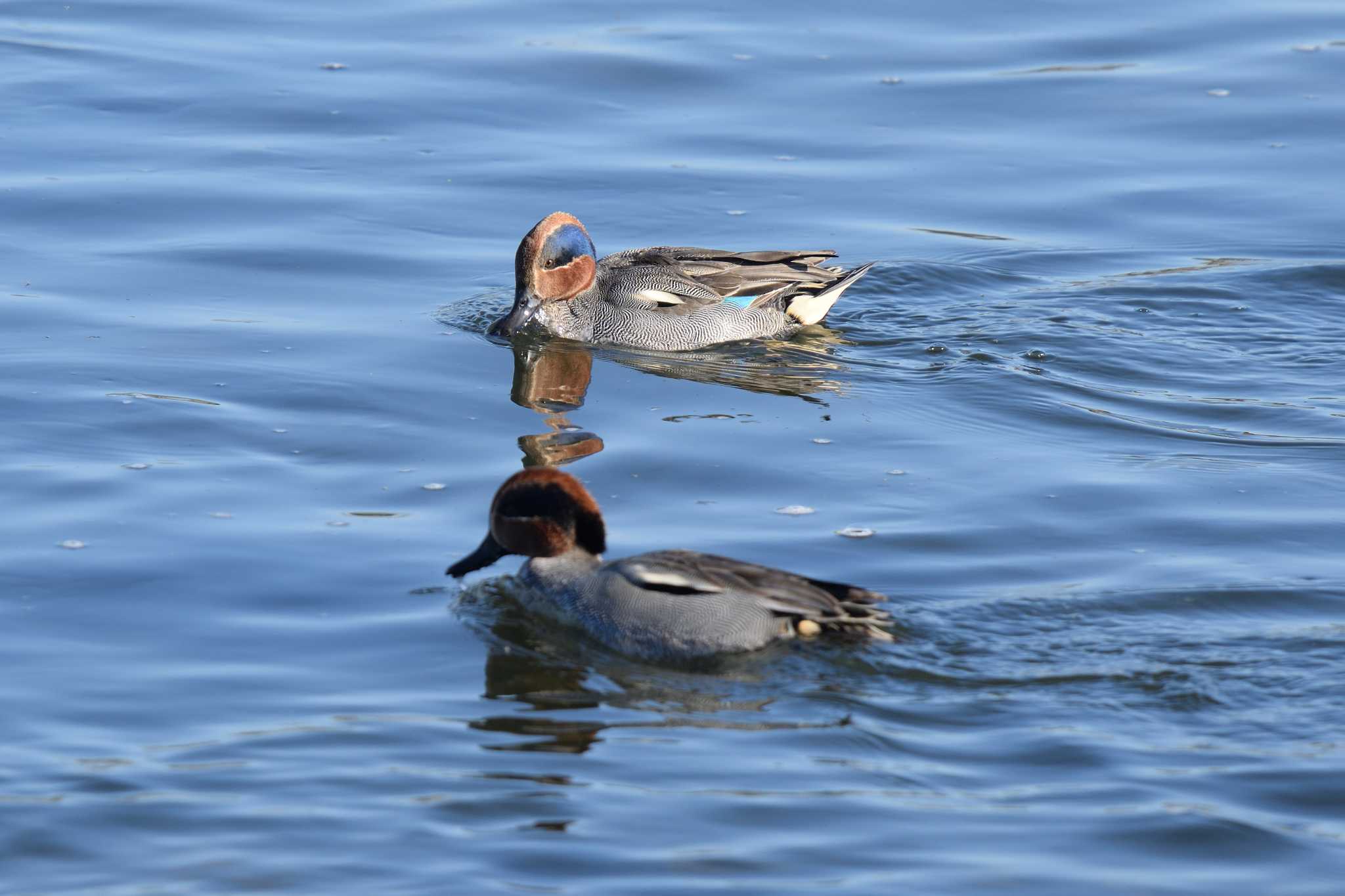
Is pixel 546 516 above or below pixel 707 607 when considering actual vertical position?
above

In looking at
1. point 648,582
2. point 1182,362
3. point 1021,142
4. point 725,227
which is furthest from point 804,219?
point 648,582

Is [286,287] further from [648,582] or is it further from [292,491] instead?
[648,582]

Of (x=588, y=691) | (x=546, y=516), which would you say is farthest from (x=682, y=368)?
(x=588, y=691)

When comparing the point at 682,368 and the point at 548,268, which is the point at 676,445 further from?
the point at 548,268

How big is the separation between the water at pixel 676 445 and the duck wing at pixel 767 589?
17 cm

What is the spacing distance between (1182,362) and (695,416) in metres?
3.05

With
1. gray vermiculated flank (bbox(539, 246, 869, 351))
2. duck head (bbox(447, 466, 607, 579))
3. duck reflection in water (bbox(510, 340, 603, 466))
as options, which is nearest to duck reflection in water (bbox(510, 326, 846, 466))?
duck reflection in water (bbox(510, 340, 603, 466))

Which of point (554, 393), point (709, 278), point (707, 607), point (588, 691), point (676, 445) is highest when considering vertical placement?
point (709, 278)

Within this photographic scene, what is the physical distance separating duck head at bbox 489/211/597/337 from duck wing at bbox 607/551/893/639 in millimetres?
4825

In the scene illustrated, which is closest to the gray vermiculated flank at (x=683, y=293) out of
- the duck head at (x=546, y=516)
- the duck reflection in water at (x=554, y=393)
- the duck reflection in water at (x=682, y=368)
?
the duck reflection in water at (x=682, y=368)

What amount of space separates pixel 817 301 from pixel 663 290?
39.9 inches

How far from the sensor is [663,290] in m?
12.3

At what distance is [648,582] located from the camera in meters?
7.46

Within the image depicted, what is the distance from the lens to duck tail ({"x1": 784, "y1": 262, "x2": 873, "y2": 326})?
1238 cm
